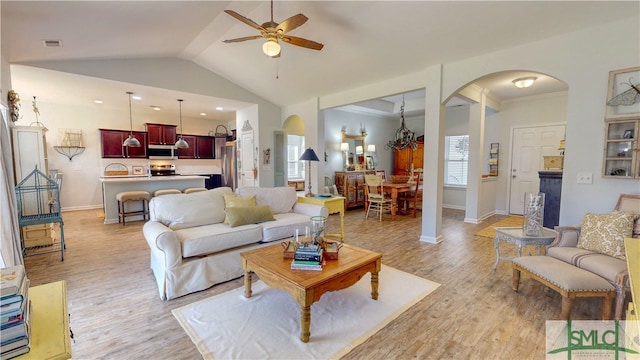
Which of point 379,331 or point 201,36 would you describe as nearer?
point 379,331

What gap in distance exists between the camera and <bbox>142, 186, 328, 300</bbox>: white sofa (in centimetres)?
255

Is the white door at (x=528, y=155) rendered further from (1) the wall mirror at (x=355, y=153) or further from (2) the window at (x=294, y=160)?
(2) the window at (x=294, y=160)

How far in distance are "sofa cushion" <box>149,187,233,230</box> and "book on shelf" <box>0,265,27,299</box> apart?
74.3 inches

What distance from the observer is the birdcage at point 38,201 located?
369 cm

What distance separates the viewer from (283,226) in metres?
3.37

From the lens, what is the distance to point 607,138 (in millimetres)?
2781

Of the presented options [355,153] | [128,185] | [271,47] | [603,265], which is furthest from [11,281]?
[355,153]

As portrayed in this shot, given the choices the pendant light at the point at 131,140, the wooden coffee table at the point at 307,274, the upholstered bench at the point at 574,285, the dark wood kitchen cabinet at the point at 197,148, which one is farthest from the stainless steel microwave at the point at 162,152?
the upholstered bench at the point at 574,285

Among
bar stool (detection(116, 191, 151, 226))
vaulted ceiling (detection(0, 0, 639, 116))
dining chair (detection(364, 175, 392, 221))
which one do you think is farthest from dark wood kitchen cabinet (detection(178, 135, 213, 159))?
dining chair (detection(364, 175, 392, 221))

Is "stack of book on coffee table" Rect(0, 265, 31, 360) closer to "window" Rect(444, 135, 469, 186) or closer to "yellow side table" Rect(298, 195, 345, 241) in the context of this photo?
"yellow side table" Rect(298, 195, 345, 241)

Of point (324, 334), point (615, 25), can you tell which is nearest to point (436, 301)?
point (324, 334)

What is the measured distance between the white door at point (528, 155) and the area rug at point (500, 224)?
569 millimetres

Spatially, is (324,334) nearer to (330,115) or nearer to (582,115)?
(582,115)

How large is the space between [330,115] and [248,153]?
2.42 m
